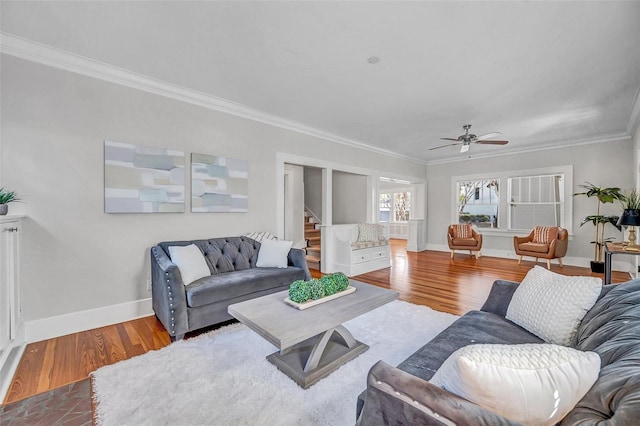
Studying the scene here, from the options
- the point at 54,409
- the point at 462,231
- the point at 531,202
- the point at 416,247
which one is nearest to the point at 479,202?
the point at 531,202

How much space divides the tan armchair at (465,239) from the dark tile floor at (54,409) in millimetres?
6813

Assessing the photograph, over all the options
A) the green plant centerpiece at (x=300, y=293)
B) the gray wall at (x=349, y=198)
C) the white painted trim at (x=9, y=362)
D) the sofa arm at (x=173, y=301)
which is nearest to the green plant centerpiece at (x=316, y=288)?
the green plant centerpiece at (x=300, y=293)

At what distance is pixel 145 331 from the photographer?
2.72 metres

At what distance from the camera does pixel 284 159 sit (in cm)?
453

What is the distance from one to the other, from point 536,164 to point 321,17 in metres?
6.65

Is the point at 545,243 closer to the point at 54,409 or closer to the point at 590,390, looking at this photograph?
the point at 590,390

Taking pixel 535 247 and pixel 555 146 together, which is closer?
pixel 535 247

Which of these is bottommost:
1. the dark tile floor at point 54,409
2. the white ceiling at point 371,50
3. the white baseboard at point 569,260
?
the dark tile floor at point 54,409

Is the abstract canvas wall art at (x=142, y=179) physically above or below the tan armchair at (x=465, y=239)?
above

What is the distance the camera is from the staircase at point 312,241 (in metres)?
5.81

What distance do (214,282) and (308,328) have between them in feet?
4.66

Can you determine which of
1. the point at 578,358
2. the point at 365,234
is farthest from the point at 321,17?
the point at 365,234

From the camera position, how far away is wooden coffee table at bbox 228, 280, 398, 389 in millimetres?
1685

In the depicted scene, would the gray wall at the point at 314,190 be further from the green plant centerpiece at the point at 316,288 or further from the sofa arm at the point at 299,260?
the green plant centerpiece at the point at 316,288
